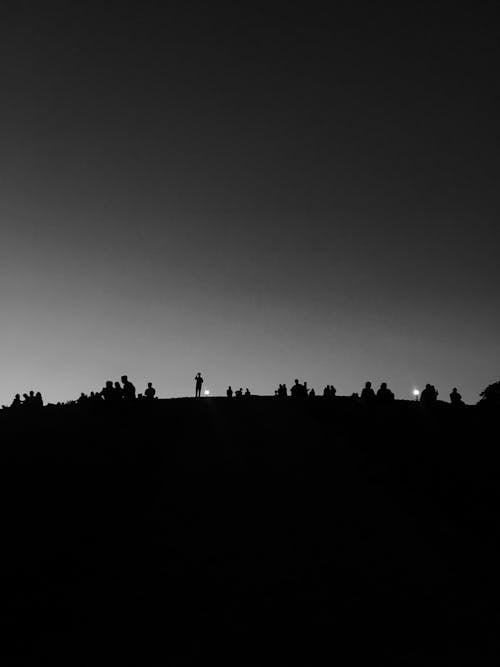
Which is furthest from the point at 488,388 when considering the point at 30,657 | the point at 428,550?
the point at 30,657

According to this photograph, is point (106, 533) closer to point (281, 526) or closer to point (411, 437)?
point (281, 526)

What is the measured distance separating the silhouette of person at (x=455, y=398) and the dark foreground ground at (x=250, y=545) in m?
2.34

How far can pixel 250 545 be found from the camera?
14320 mm

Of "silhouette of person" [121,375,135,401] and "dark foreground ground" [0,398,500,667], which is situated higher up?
"silhouette of person" [121,375,135,401]

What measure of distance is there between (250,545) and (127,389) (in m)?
15.3

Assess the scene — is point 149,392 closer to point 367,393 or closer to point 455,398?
point 367,393

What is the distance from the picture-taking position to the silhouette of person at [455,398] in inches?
1121

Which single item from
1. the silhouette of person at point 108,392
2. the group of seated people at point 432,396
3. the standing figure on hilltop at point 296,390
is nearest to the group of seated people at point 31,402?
the silhouette of person at point 108,392

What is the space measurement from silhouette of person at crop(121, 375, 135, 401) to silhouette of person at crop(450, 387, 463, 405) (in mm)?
18187

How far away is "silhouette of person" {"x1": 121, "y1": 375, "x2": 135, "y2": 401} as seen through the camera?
27.3 m

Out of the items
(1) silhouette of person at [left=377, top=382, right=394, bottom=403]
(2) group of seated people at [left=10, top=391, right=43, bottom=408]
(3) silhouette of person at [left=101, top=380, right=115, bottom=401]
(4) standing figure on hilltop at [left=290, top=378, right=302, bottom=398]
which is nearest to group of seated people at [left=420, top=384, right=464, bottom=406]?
(1) silhouette of person at [left=377, top=382, right=394, bottom=403]

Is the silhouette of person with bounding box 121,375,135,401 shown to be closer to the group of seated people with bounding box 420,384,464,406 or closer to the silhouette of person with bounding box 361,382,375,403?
the silhouette of person with bounding box 361,382,375,403

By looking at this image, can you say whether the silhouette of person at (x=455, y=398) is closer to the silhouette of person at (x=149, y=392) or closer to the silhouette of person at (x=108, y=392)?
the silhouette of person at (x=149, y=392)

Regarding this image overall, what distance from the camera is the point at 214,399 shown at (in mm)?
37125
